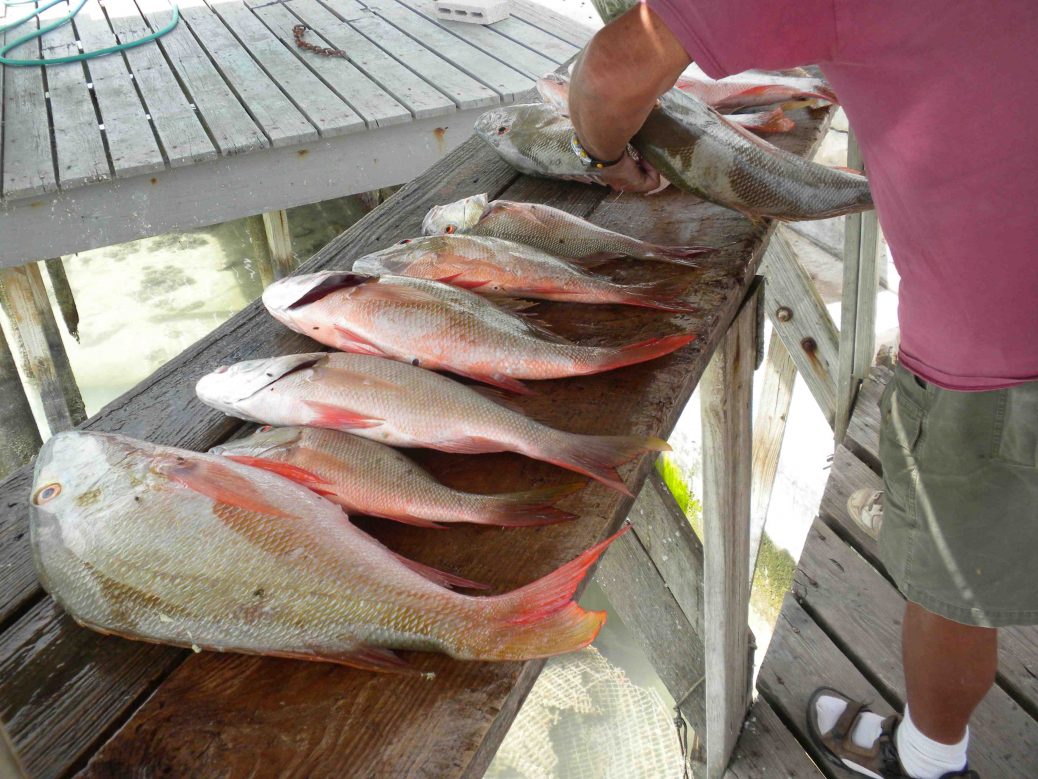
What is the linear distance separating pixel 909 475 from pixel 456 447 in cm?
96

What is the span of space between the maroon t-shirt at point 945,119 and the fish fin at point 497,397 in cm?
64

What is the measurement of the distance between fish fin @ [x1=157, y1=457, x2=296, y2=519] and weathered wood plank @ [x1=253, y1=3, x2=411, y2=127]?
3.89 metres

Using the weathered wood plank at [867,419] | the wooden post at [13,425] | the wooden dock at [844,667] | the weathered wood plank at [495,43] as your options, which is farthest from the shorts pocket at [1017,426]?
the wooden post at [13,425]

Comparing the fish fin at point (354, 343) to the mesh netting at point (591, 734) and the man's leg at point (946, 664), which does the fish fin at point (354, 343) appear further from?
the mesh netting at point (591, 734)

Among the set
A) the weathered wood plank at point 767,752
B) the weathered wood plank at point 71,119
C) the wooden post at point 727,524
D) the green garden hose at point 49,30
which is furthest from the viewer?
the green garden hose at point 49,30

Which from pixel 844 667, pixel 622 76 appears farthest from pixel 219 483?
pixel 844 667

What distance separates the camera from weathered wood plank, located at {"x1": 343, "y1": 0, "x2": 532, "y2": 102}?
5.23 metres

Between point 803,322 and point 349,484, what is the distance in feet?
9.67

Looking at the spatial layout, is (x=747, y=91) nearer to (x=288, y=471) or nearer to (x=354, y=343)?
(x=354, y=343)

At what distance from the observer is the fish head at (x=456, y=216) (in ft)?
6.40

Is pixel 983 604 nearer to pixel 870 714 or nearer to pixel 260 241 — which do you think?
pixel 870 714

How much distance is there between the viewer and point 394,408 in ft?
4.52

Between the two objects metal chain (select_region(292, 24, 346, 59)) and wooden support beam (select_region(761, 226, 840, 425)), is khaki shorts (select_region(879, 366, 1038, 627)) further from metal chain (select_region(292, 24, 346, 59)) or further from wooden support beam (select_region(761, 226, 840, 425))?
metal chain (select_region(292, 24, 346, 59))

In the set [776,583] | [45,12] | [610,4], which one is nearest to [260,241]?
[45,12]
